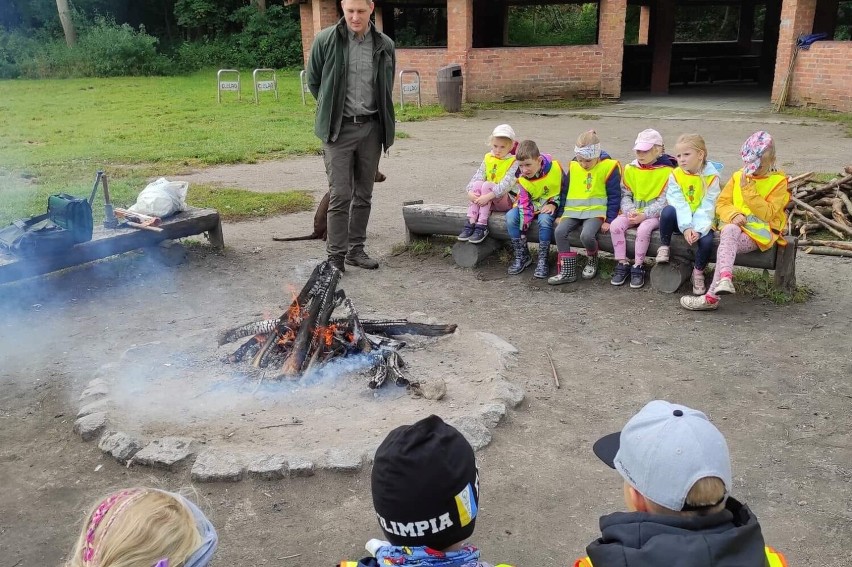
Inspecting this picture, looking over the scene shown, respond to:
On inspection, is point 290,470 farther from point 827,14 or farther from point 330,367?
point 827,14

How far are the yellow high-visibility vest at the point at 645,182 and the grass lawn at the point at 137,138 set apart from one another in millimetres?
4162

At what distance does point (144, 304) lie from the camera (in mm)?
5977

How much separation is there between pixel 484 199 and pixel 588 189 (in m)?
0.89

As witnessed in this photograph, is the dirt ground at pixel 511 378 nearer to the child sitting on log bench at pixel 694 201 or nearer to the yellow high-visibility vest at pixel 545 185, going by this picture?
the child sitting on log bench at pixel 694 201

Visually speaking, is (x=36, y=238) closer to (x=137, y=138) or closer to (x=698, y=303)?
(x=698, y=303)

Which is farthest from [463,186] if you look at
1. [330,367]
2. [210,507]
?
[210,507]

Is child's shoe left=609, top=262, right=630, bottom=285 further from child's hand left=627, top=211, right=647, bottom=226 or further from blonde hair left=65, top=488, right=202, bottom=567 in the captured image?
blonde hair left=65, top=488, right=202, bottom=567

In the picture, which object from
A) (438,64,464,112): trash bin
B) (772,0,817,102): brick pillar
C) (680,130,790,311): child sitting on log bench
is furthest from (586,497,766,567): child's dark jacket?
(772,0,817,102): brick pillar

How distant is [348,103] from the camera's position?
21.0ft

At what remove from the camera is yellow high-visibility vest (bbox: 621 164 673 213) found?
19.5 ft

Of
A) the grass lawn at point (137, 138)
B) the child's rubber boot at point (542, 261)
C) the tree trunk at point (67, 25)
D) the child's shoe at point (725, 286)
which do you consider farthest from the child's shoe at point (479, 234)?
the tree trunk at point (67, 25)

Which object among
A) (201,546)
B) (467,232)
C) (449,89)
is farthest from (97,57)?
(201,546)

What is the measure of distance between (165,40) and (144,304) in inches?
1363

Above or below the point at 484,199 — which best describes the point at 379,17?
above
